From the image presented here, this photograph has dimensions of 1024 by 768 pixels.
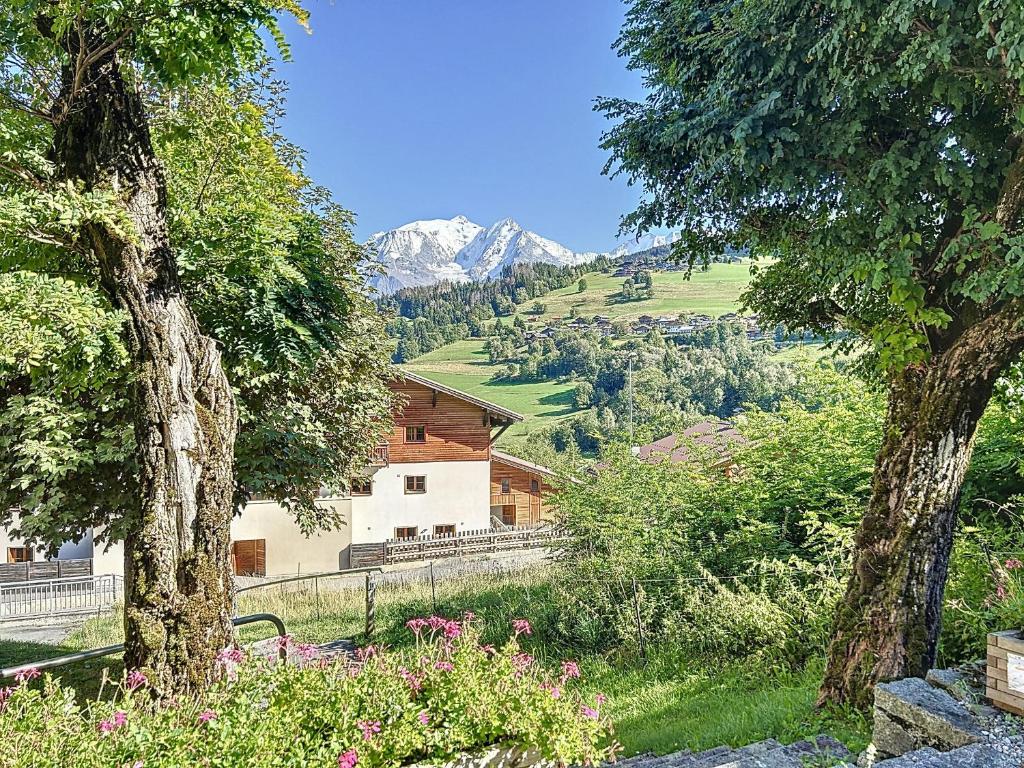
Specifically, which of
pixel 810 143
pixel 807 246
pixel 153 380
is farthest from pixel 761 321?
pixel 153 380

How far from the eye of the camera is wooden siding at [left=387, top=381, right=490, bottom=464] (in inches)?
960

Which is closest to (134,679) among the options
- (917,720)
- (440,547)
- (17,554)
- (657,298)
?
(917,720)

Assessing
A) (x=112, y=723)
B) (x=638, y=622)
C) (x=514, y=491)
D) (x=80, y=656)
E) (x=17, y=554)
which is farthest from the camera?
(x=514, y=491)

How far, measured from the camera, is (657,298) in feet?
373

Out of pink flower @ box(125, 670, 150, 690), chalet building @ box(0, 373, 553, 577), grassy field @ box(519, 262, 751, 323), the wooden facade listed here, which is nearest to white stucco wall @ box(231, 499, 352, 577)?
chalet building @ box(0, 373, 553, 577)

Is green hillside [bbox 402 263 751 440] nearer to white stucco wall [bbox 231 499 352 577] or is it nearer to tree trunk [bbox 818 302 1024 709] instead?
white stucco wall [bbox 231 499 352 577]

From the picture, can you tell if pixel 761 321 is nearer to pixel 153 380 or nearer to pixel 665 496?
pixel 665 496

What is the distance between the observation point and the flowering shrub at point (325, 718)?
2250 mm

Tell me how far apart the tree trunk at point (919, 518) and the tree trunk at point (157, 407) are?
4.14m

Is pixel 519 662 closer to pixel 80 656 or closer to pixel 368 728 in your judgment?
pixel 368 728

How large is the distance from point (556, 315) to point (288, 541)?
302 feet

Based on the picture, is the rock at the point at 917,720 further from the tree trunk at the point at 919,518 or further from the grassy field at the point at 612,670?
the tree trunk at the point at 919,518

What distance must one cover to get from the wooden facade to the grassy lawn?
29570 mm

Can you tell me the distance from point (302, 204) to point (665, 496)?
7137mm
